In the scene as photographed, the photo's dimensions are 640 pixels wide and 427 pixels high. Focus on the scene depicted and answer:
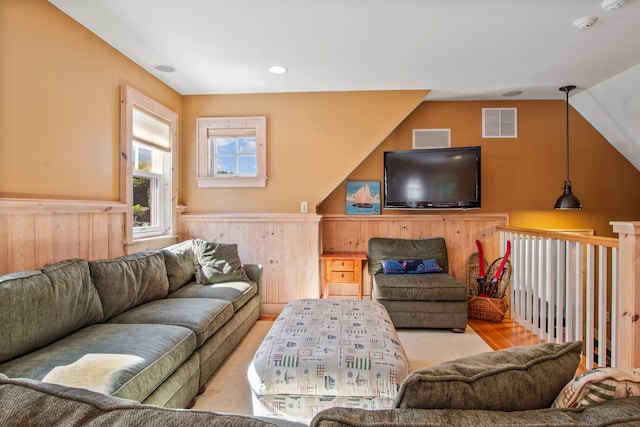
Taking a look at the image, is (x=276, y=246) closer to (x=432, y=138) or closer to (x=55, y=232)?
(x=55, y=232)

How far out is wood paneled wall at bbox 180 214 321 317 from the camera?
12.3 feet

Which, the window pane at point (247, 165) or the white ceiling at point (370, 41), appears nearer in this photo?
the white ceiling at point (370, 41)

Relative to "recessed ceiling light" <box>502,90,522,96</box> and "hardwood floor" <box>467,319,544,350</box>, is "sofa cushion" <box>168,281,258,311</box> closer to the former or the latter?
"hardwood floor" <box>467,319,544,350</box>

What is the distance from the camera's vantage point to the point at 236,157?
393cm

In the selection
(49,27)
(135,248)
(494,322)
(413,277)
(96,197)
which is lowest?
(494,322)

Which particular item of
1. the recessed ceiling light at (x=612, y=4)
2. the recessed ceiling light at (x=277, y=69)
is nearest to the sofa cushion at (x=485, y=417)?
the recessed ceiling light at (x=612, y=4)

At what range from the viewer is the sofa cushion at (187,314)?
6.89 ft

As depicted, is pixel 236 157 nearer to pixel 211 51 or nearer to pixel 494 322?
pixel 211 51

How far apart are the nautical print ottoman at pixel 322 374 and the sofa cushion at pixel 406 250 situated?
1846 mm

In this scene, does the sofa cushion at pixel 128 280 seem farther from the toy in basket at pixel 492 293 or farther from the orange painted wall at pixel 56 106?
the toy in basket at pixel 492 293

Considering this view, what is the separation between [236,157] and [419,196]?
2.25 m

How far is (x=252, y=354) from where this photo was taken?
2.72 meters

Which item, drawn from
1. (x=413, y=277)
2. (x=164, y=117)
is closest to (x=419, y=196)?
(x=413, y=277)

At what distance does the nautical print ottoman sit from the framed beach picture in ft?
7.55
